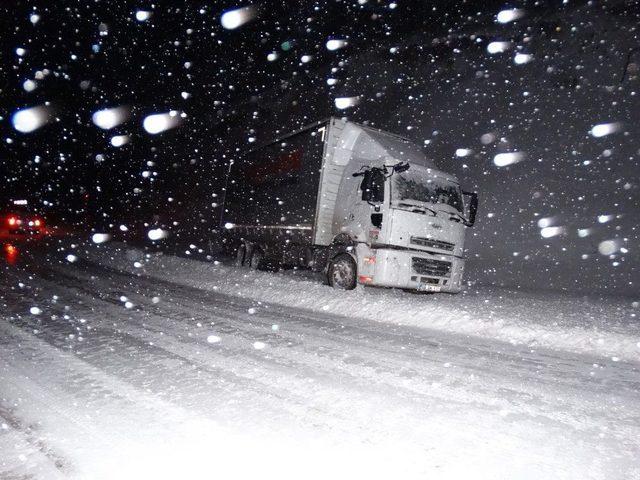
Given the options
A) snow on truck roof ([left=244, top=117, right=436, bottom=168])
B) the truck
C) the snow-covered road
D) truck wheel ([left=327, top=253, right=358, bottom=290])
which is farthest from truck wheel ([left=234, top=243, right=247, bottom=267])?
the snow-covered road

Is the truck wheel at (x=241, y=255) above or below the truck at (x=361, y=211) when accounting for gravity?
below

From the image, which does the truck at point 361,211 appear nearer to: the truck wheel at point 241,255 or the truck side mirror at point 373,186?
the truck side mirror at point 373,186

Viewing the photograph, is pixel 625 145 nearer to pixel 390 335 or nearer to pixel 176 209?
pixel 390 335

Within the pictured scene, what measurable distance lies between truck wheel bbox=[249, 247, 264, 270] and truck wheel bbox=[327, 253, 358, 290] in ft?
12.6

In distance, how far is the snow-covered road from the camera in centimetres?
246

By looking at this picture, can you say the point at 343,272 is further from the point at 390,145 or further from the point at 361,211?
the point at 390,145

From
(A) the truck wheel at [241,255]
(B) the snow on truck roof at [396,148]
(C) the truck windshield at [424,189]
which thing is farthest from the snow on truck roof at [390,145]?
(A) the truck wheel at [241,255]

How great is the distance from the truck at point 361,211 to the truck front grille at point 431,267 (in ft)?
0.07

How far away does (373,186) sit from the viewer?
9.06m

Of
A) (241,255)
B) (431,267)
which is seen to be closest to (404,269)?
(431,267)

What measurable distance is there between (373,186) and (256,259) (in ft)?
19.9

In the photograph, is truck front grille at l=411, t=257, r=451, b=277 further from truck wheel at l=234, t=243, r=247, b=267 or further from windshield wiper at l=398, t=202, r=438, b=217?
truck wheel at l=234, t=243, r=247, b=267

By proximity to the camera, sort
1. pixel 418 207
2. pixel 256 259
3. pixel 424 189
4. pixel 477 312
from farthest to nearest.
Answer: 1. pixel 256 259
2. pixel 424 189
3. pixel 418 207
4. pixel 477 312

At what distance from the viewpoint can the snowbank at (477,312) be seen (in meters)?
6.16
